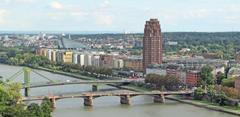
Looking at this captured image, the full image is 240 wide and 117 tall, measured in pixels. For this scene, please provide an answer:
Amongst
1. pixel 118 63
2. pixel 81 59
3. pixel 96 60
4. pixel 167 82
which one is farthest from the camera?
pixel 81 59

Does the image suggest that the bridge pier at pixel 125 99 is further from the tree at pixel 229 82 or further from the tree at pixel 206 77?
the tree at pixel 206 77

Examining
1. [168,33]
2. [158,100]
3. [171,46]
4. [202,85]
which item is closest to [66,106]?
[158,100]

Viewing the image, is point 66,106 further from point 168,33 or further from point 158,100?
point 168,33

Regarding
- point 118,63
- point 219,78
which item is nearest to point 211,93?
point 219,78

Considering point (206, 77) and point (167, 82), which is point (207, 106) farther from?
point (206, 77)

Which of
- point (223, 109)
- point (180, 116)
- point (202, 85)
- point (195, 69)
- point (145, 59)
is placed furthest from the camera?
point (145, 59)

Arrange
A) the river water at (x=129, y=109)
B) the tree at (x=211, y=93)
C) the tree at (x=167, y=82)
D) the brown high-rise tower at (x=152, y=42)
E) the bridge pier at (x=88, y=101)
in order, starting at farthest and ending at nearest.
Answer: the brown high-rise tower at (x=152, y=42)
the tree at (x=167, y=82)
the tree at (x=211, y=93)
the bridge pier at (x=88, y=101)
the river water at (x=129, y=109)

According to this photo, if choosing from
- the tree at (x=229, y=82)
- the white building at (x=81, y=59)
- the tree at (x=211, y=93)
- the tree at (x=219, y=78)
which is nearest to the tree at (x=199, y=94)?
the tree at (x=211, y=93)

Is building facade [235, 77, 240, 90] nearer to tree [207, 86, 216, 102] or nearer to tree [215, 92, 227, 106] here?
tree [207, 86, 216, 102]
